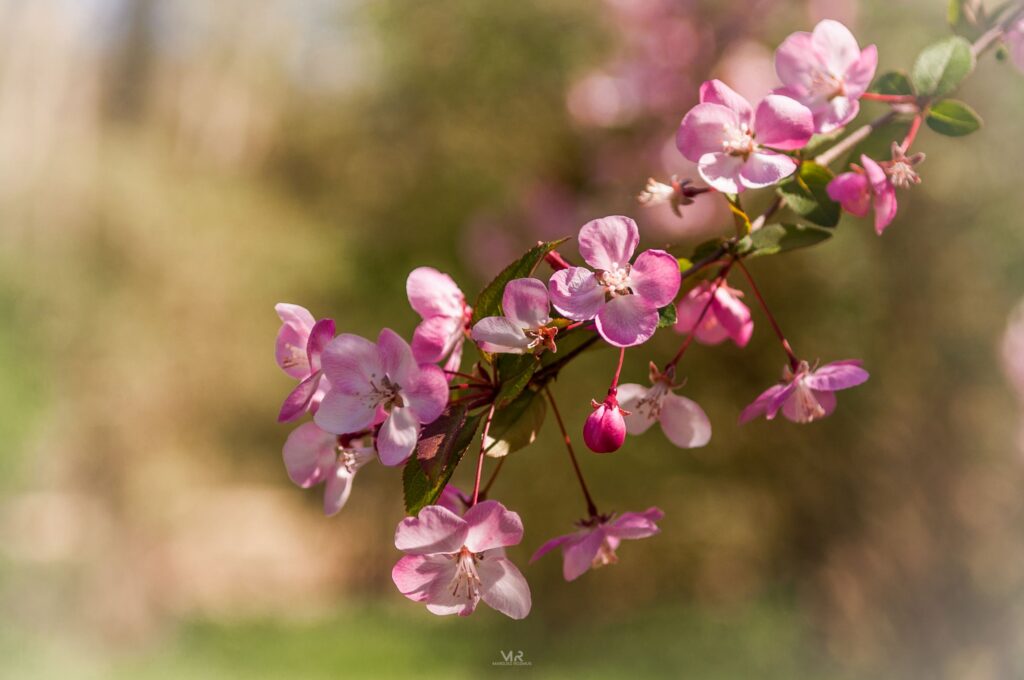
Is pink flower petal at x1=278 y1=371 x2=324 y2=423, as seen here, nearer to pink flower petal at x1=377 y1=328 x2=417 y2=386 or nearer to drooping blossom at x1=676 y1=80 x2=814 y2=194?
pink flower petal at x1=377 y1=328 x2=417 y2=386

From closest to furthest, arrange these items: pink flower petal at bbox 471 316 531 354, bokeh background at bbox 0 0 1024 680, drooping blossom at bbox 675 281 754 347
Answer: pink flower petal at bbox 471 316 531 354, drooping blossom at bbox 675 281 754 347, bokeh background at bbox 0 0 1024 680

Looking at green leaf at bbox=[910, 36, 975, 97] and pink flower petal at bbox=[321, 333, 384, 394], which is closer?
pink flower petal at bbox=[321, 333, 384, 394]

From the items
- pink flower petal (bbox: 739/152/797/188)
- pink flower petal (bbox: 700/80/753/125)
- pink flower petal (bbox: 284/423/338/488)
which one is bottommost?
pink flower petal (bbox: 284/423/338/488)

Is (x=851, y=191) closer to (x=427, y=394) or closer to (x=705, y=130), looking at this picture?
(x=705, y=130)

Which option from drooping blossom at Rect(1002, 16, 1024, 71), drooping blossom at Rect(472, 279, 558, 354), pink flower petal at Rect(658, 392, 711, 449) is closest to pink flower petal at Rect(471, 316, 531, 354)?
drooping blossom at Rect(472, 279, 558, 354)

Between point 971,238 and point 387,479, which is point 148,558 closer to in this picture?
point 387,479

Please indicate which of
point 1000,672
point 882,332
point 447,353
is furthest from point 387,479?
point 447,353
